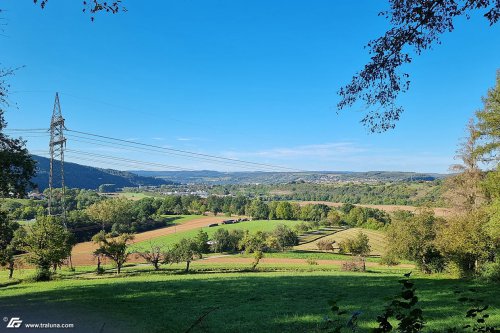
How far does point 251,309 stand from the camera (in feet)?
47.4

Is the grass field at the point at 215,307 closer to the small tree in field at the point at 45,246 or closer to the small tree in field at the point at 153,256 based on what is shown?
the small tree in field at the point at 45,246

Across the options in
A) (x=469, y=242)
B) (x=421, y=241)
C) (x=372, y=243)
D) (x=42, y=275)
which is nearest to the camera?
(x=469, y=242)

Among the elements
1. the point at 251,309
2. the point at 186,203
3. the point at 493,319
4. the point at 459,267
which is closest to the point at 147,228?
the point at 186,203

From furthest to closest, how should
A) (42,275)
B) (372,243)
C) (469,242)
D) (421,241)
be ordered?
(372,243)
(421,241)
(42,275)
(469,242)

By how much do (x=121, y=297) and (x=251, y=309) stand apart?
319 inches

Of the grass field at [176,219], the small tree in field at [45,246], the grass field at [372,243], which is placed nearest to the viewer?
the small tree in field at [45,246]

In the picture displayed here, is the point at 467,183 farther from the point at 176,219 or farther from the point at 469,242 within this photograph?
the point at 176,219

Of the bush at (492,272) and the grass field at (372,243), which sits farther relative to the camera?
the grass field at (372,243)

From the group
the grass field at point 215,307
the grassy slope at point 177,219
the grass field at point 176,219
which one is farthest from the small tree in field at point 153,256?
the grassy slope at point 177,219

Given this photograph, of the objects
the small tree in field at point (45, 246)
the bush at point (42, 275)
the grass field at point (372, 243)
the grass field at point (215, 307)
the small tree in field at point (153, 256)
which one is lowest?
the grass field at point (372, 243)

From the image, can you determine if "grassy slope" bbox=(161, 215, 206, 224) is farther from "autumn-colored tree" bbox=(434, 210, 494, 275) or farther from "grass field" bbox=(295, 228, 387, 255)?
"autumn-colored tree" bbox=(434, 210, 494, 275)

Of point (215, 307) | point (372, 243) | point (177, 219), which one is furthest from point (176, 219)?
point (215, 307)

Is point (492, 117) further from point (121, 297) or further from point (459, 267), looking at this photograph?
point (121, 297)

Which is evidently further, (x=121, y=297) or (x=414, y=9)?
(x=121, y=297)
